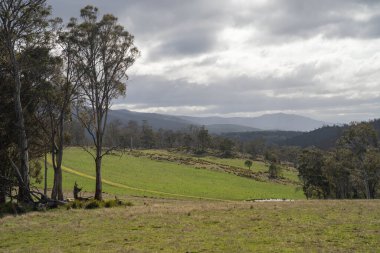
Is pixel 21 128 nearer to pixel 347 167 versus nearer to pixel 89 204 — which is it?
pixel 89 204

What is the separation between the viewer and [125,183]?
79.7m

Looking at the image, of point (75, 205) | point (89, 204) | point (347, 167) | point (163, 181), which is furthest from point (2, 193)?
point (347, 167)

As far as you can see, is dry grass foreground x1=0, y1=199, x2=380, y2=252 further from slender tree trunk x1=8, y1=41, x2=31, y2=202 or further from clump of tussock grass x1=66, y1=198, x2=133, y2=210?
slender tree trunk x1=8, y1=41, x2=31, y2=202

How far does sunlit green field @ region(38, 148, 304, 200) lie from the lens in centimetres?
7131

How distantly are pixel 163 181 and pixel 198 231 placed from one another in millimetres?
69316

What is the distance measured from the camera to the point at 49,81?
34125 millimetres

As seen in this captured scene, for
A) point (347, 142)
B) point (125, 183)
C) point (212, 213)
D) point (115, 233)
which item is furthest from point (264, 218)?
point (125, 183)

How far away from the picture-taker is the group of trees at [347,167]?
68.4 m

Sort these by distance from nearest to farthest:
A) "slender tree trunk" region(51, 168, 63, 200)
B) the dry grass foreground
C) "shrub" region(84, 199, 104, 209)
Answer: the dry grass foreground < "shrub" region(84, 199, 104, 209) < "slender tree trunk" region(51, 168, 63, 200)

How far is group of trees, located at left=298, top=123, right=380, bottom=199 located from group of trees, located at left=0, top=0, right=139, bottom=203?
49.0 meters

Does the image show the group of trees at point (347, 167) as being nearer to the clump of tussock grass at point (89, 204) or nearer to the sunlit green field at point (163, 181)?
the sunlit green field at point (163, 181)

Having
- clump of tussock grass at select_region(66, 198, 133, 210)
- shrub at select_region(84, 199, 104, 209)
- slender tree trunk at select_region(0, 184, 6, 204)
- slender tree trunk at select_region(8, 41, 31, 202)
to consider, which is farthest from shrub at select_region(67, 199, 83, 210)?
slender tree trunk at select_region(0, 184, 6, 204)

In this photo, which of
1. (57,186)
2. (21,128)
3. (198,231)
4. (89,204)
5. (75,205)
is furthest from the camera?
(57,186)

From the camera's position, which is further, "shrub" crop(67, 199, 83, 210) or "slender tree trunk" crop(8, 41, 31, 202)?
"shrub" crop(67, 199, 83, 210)
